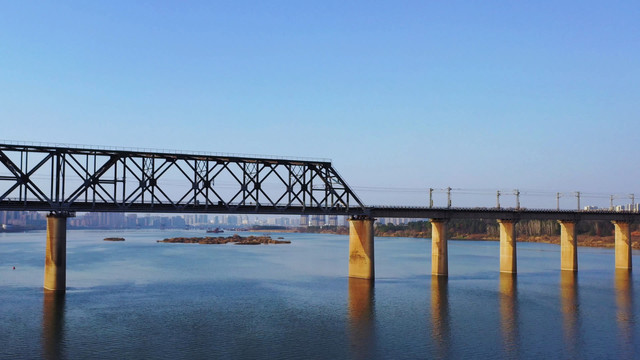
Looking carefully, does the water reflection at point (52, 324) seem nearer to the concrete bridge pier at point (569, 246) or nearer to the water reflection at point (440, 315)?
the water reflection at point (440, 315)

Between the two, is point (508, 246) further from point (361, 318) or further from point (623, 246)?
point (361, 318)

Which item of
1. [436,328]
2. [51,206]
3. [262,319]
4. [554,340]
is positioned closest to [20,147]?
[51,206]

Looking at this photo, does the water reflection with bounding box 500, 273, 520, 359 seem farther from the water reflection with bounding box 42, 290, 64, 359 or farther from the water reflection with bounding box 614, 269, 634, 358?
the water reflection with bounding box 42, 290, 64, 359

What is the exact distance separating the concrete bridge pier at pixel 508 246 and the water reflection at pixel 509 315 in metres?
5.11

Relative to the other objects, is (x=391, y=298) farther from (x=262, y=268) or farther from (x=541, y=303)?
(x=262, y=268)

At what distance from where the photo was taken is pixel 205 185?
78.4 m

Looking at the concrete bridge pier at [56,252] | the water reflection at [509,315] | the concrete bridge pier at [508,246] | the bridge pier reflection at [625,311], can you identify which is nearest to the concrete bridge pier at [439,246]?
the water reflection at [509,315]

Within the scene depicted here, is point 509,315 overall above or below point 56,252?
below

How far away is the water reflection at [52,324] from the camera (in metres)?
41.7

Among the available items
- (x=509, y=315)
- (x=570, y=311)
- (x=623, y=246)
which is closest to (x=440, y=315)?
(x=509, y=315)

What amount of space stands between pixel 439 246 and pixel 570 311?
30.5m

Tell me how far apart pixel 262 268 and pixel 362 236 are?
35.2 metres

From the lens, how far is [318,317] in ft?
184

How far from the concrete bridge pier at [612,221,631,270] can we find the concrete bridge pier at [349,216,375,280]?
53.4 meters
